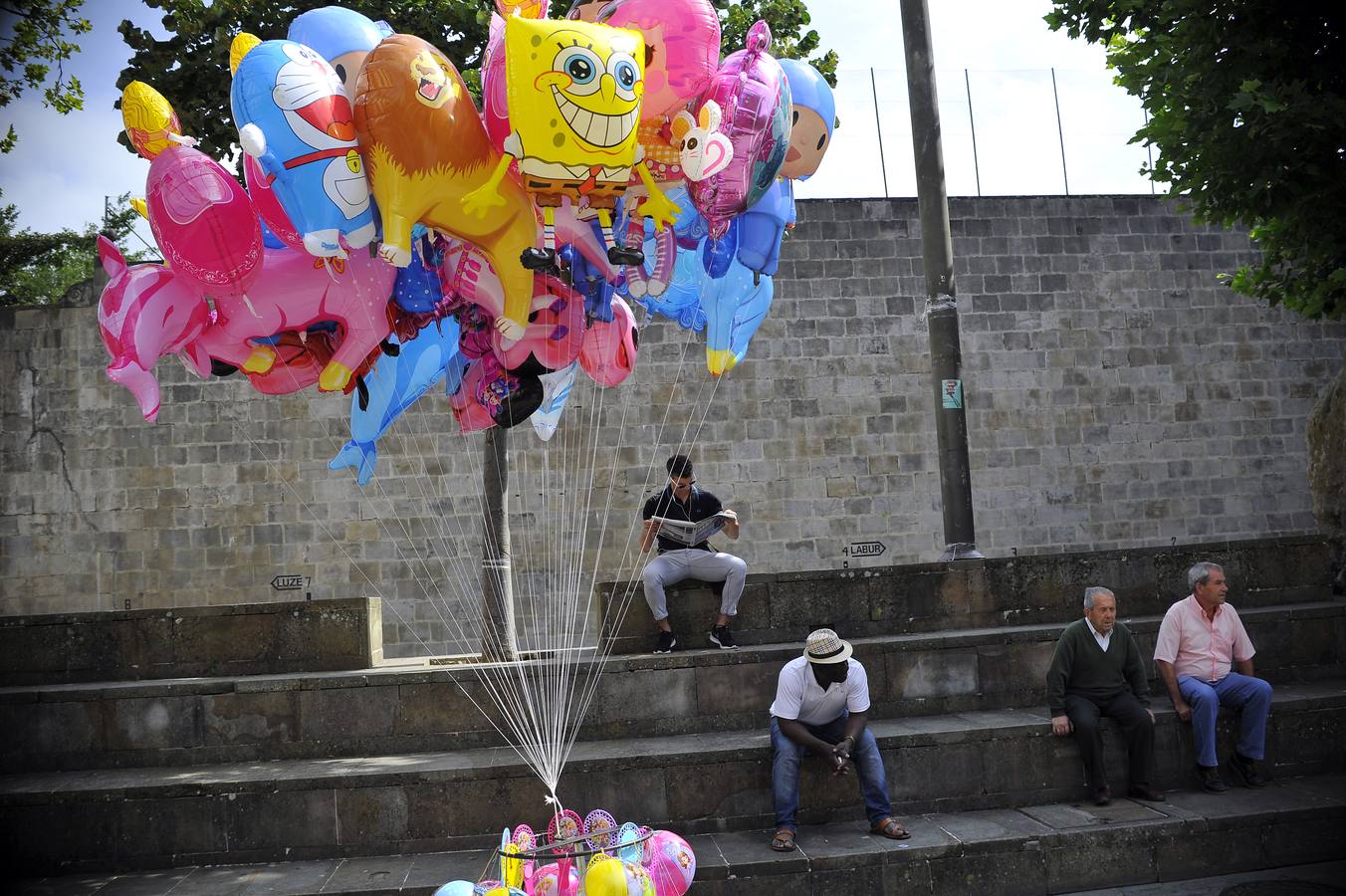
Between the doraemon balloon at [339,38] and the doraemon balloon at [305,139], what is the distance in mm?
174

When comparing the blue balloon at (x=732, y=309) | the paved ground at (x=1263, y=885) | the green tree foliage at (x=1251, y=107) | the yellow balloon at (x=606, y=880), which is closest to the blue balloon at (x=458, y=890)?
the yellow balloon at (x=606, y=880)

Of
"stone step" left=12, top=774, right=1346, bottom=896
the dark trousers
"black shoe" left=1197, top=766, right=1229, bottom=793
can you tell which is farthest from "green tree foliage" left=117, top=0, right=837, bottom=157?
"black shoe" left=1197, top=766, right=1229, bottom=793

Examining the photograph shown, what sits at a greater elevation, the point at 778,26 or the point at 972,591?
the point at 778,26

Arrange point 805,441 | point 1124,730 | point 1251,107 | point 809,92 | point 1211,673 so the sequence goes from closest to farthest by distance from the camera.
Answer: point 809,92 < point 1124,730 < point 1211,673 < point 1251,107 < point 805,441

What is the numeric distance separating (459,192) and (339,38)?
86 cm

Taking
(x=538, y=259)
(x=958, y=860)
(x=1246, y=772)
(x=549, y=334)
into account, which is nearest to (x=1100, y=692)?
(x=1246, y=772)

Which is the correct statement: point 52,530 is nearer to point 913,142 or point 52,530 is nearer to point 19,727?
point 19,727

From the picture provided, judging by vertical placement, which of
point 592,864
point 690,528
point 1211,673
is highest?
point 690,528

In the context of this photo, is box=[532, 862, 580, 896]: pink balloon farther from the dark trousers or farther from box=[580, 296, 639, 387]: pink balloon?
the dark trousers

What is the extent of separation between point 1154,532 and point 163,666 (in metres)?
9.58

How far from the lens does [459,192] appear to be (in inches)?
172

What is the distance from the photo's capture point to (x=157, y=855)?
593cm

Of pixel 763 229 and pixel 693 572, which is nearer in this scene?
→ pixel 763 229

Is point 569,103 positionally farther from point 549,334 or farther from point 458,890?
point 458,890
